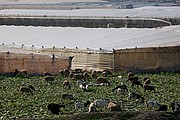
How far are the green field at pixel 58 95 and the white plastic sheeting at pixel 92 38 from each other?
17.6ft

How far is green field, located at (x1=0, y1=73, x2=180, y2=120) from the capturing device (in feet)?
50.2

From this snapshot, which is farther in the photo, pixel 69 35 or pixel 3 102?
pixel 69 35

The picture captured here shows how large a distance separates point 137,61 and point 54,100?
30.3 feet

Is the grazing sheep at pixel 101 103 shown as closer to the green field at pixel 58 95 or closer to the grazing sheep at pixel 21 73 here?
the green field at pixel 58 95

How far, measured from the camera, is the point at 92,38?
3241 centimetres

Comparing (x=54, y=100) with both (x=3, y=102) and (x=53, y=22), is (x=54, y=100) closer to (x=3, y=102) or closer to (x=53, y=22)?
(x=3, y=102)

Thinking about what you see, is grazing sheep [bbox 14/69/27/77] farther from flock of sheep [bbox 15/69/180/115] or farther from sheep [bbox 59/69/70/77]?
sheep [bbox 59/69/70/77]

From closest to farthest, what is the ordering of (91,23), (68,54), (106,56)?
1. (106,56)
2. (68,54)
3. (91,23)

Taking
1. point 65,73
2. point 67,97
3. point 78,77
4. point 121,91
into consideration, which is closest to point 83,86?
point 121,91

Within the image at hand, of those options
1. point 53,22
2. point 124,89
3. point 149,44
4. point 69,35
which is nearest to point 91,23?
point 53,22

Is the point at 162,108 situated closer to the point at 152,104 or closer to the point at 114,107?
the point at 152,104

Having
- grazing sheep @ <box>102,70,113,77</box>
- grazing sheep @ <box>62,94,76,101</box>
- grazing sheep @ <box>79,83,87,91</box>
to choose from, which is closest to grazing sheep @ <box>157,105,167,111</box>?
grazing sheep @ <box>62,94,76,101</box>

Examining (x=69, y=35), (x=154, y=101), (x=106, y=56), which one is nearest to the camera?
(x=154, y=101)

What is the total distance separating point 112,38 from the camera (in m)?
31.8
